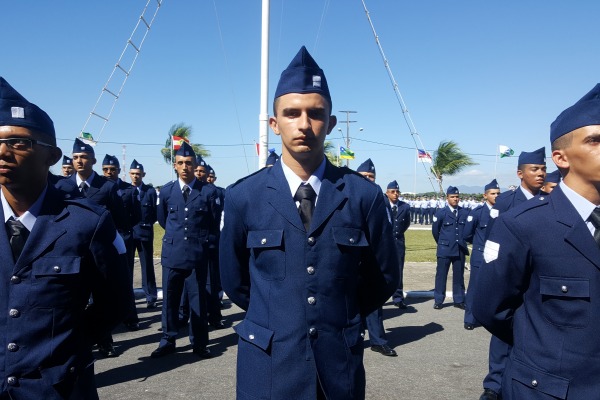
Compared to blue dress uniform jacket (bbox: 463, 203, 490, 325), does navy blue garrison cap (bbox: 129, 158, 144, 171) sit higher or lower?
higher

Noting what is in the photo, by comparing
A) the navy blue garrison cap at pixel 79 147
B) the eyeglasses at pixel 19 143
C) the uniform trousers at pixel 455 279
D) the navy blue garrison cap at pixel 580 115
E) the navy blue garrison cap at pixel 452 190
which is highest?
the navy blue garrison cap at pixel 79 147

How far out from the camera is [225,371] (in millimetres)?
5078

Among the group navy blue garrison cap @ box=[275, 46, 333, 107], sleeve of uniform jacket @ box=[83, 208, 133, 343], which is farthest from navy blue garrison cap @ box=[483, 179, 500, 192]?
sleeve of uniform jacket @ box=[83, 208, 133, 343]

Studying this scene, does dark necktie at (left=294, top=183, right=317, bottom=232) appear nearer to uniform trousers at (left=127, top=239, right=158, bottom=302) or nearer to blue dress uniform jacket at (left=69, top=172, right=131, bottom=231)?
blue dress uniform jacket at (left=69, top=172, right=131, bottom=231)

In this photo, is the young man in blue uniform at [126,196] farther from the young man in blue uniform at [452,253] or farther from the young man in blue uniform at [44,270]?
the young man in blue uniform at [452,253]

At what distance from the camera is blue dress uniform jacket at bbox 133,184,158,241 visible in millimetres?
8688

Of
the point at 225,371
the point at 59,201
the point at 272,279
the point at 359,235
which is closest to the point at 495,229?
the point at 359,235

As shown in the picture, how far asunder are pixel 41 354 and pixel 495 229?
229 cm

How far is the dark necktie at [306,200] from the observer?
7.19ft

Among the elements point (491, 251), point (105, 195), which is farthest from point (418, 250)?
point (491, 251)

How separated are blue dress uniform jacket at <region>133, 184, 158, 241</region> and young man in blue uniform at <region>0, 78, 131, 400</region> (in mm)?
6490

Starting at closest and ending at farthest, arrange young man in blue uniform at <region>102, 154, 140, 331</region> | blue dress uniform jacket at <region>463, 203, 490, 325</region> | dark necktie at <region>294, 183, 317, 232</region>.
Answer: dark necktie at <region>294, 183, 317, 232</region> → blue dress uniform jacket at <region>463, 203, 490, 325</region> → young man in blue uniform at <region>102, 154, 140, 331</region>

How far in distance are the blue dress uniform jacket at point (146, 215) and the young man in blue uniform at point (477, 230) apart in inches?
232

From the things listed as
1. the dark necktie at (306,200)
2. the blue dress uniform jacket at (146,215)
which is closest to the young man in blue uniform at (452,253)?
Result: the blue dress uniform jacket at (146,215)
